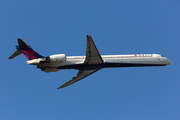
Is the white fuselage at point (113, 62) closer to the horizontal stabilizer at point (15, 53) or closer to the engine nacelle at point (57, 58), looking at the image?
the engine nacelle at point (57, 58)

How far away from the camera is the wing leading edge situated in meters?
29.9

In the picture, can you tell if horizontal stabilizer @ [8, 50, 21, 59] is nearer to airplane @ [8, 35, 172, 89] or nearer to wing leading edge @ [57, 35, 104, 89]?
airplane @ [8, 35, 172, 89]

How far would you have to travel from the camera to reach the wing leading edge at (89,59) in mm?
29891

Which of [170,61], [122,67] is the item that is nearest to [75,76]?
[122,67]

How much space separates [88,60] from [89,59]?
0.30m

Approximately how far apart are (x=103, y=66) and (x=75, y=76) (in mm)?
6382

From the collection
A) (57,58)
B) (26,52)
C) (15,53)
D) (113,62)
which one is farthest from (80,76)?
(15,53)

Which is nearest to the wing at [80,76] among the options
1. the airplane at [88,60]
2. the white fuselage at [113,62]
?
the airplane at [88,60]

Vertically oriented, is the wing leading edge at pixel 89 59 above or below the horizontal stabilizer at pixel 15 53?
below

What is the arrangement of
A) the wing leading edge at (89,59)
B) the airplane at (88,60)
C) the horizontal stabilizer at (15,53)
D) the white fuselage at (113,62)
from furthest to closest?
1. the white fuselage at (113,62)
2. the horizontal stabilizer at (15,53)
3. the airplane at (88,60)
4. the wing leading edge at (89,59)

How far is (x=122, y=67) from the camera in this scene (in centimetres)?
3628

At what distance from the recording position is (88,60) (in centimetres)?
3269

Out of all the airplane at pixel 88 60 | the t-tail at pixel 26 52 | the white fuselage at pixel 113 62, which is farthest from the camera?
the white fuselage at pixel 113 62

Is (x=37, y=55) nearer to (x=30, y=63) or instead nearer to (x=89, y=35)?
(x=30, y=63)
